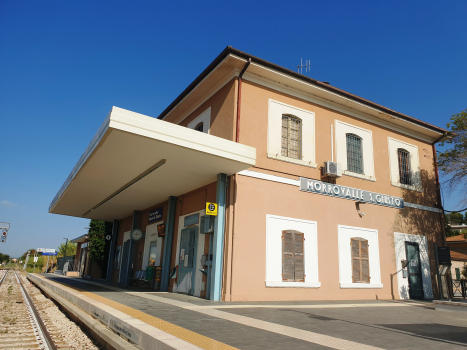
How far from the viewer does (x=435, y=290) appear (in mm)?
14125

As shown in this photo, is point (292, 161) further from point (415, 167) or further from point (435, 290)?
point (435, 290)

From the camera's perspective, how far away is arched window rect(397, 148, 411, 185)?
1463 centimetres

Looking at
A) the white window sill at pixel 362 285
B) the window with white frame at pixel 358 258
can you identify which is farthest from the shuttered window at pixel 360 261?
the white window sill at pixel 362 285

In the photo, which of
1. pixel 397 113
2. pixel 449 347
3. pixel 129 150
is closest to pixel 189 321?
pixel 449 347

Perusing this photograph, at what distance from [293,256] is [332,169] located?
3325mm

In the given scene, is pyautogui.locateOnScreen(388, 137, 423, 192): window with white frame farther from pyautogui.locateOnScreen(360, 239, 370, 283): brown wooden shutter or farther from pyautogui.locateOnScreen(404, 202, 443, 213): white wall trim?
pyautogui.locateOnScreen(360, 239, 370, 283): brown wooden shutter

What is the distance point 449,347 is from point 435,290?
36.7ft

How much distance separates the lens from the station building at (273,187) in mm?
9539

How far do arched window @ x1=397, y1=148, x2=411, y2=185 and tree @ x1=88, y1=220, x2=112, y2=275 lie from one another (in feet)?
57.9

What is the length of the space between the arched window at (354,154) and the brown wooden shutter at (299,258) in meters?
3.78

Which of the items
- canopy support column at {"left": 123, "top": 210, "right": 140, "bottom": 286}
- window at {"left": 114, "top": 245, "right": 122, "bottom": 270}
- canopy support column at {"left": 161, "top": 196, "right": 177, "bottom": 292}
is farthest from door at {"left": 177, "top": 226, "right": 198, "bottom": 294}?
window at {"left": 114, "top": 245, "right": 122, "bottom": 270}

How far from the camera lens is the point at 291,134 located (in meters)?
12.0

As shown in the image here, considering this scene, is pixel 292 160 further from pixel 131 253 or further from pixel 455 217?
pixel 131 253

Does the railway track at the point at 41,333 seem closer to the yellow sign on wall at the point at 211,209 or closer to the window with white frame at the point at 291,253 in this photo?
the yellow sign on wall at the point at 211,209
